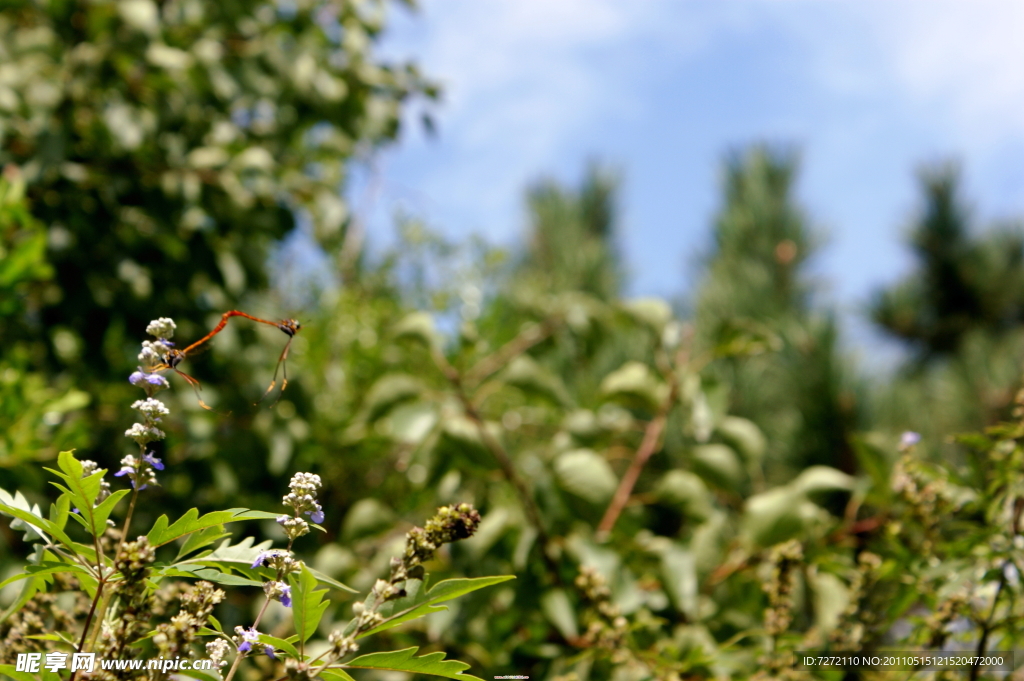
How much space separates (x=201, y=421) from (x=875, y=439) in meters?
1.33

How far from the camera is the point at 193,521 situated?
0.48 meters

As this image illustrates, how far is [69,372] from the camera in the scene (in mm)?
1705

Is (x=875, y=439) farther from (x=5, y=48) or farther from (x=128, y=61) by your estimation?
(x=5, y=48)

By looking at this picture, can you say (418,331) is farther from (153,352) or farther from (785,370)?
(785,370)

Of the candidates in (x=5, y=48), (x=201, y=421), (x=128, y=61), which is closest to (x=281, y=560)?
Answer: (x=201, y=421)

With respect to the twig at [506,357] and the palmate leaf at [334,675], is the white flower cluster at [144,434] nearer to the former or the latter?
the palmate leaf at [334,675]

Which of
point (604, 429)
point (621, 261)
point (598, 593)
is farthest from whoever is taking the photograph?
point (621, 261)

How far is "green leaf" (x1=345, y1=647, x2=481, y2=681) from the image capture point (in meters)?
0.47

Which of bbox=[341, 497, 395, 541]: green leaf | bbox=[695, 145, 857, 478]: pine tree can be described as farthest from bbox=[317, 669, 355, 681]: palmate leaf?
bbox=[695, 145, 857, 478]: pine tree

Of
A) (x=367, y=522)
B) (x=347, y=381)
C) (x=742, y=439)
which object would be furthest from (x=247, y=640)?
(x=347, y=381)

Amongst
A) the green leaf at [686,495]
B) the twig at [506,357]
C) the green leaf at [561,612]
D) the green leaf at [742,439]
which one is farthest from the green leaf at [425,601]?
the twig at [506,357]

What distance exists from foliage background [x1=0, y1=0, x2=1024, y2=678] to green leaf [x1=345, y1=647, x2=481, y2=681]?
1.48 feet

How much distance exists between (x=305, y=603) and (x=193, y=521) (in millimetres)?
88

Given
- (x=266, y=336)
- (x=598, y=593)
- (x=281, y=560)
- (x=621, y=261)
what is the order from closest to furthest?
1. (x=281, y=560)
2. (x=598, y=593)
3. (x=266, y=336)
4. (x=621, y=261)
